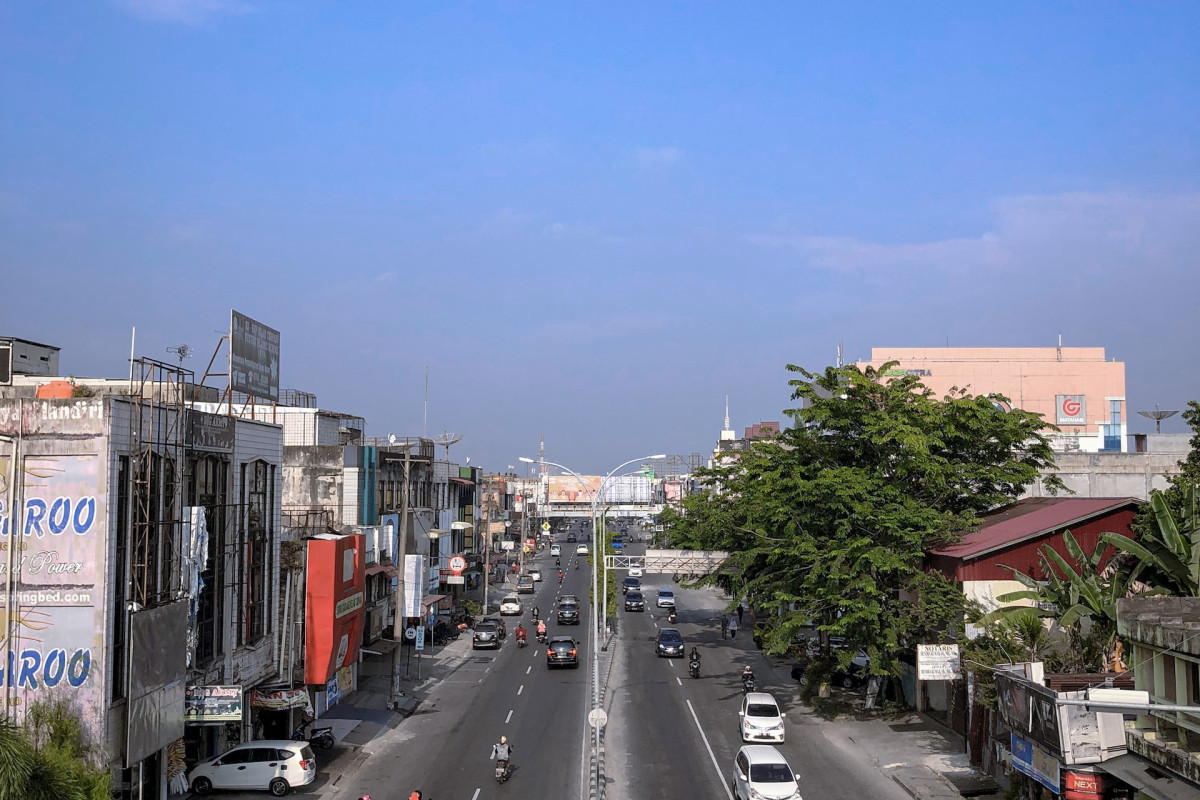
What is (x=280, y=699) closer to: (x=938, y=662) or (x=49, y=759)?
(x=49, y=759)

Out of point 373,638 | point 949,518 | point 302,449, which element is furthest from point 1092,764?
point 302,449

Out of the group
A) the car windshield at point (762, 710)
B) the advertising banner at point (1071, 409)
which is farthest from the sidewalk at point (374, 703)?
the advertising banner at point (1071, 409)

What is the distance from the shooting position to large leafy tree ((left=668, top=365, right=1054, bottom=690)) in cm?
3600

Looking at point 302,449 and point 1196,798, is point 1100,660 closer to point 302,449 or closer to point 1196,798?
point 1196,798

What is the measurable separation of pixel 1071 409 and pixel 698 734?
86.0 meters

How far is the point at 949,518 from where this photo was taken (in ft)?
→ 124

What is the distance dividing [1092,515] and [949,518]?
16.5 feet

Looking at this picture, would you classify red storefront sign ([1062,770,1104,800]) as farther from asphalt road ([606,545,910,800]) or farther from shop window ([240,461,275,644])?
shop window ([240,461,275,644])

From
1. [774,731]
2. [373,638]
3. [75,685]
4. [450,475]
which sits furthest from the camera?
[450,475]

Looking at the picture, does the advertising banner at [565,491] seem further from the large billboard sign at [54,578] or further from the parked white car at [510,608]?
→ the large billboard sign at [54,578]

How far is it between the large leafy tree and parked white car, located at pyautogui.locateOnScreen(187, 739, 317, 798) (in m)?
16.8

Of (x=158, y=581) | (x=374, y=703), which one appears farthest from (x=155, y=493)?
(x=374, y=703)

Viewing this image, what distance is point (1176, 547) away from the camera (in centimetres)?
2648

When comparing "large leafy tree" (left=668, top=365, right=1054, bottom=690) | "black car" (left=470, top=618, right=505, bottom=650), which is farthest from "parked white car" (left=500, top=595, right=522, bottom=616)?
"large leafy tree" (left=668, top=365, right=1054, bottom=690)
